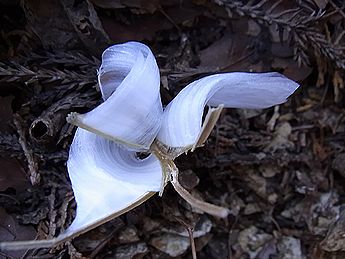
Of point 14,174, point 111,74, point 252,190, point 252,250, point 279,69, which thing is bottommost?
point 252,250

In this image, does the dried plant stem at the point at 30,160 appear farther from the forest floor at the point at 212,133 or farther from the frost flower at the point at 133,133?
the frost flower at the point at 133,133

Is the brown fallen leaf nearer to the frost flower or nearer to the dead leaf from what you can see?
the dead leaf

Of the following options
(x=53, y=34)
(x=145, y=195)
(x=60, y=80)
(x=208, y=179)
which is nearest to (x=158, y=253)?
(x=208, y=179)

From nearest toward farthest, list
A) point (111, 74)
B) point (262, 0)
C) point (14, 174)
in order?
point (111, 74) → point (14, 174) → point (262, 0)

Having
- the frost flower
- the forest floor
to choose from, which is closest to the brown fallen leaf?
the forest floor

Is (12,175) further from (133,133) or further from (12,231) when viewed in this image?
(133,133)

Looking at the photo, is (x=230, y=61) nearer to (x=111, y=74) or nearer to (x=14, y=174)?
(x=111, y=74)
